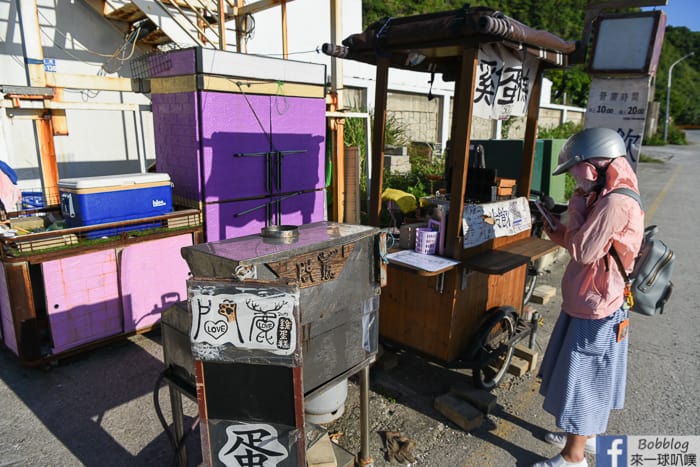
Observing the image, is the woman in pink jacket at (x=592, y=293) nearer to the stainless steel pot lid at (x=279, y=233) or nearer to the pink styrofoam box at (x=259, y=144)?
the stainless steel pot lid at (x=279, y=233)

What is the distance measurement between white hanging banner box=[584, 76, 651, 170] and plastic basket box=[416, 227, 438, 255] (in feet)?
8.24

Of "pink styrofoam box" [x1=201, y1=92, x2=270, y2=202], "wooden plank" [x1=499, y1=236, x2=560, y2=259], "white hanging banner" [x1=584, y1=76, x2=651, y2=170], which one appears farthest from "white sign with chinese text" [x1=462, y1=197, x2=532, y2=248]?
"pink styrofoam box" [x1=201, y1=92, x2=270, y2=202]

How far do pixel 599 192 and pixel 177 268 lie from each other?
448 cm

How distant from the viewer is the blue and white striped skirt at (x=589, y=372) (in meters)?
3.27

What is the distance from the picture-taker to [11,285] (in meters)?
4.33

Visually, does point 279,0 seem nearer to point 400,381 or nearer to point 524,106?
point 524,106

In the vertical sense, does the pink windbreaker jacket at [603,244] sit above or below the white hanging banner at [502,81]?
below

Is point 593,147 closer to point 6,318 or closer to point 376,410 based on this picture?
point 376,410

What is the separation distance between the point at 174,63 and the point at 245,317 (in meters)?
4.56

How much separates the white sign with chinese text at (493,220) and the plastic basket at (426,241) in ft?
0.97

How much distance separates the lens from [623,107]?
515 cm

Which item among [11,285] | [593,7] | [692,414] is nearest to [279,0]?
[593,7]

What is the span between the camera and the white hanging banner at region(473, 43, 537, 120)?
13.4 feet

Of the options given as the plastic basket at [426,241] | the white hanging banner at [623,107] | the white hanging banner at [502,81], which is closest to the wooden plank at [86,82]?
the plastic basket at [426,241]
